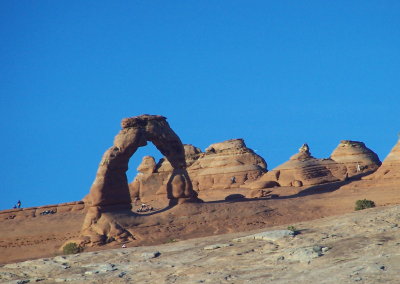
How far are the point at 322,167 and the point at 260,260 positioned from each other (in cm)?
4346

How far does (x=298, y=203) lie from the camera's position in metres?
42.6

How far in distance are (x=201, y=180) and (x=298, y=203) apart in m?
18.9

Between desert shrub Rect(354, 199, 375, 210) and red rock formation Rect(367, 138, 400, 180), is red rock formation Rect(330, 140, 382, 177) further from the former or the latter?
desert shrub Rect(354, 199, 375, 210)

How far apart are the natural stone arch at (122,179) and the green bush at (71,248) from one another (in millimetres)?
1059

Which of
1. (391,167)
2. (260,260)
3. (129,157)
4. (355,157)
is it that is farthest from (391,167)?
(260,260)

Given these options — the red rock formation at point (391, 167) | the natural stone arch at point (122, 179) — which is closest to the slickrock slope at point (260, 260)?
the natural stone arch at point (122, 179)

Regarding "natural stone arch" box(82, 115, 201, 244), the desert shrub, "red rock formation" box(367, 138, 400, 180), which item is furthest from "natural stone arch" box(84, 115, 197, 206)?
"red rock formation" box(367, 138, 400, 180)

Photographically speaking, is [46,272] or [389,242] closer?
[389,242]

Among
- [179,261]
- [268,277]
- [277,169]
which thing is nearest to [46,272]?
[179,261]

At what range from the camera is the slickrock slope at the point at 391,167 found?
1780 inches

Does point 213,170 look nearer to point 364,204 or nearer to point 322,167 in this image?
point 322,167

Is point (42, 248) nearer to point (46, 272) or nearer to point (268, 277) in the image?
point (46, 272)

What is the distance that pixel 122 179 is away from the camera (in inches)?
1620

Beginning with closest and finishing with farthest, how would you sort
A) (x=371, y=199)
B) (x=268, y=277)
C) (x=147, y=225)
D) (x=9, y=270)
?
(x=268, y=277), (x=9, y=270), (x=147, y=225), (x=371, y=199)
